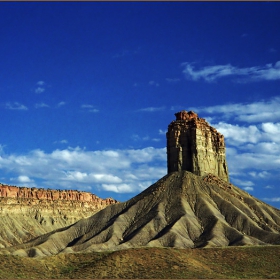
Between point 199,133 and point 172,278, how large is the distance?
7931 centimetres

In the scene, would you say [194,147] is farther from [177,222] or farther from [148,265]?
[148,265]

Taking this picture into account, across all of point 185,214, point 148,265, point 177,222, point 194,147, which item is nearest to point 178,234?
point 177,222

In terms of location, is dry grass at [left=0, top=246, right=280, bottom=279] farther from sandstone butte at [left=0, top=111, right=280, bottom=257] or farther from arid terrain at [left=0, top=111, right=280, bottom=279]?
sandstone butte at [left=0, top=111, right=280, bottom=257]

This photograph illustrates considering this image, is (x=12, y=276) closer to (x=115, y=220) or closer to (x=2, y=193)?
(x=115, y=220)

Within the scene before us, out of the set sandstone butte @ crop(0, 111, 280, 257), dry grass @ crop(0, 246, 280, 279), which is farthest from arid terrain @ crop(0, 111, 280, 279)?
sandstone butte @ crop(0, 111, 280, 257)

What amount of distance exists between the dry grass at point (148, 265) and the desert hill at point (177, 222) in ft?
75.8

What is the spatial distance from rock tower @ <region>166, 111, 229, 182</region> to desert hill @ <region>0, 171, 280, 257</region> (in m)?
4.23

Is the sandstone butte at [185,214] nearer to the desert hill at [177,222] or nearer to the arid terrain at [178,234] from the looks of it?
the desert hill at [177,222]

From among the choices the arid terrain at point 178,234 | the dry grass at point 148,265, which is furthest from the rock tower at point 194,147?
the dry grass at point 148,265

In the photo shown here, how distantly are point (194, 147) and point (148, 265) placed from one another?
236 ft

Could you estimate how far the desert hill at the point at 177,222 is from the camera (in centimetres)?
11194

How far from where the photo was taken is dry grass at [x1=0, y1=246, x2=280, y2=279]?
69.9 m

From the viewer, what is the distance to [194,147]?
143 m

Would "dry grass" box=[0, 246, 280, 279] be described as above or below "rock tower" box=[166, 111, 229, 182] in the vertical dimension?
below
